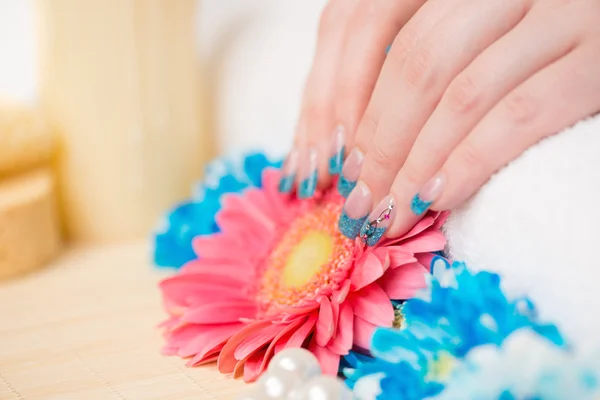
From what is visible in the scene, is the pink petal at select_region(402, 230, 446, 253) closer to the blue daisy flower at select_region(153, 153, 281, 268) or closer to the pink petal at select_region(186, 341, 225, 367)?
the pink petal at select_region(186, 341, 225, 367)

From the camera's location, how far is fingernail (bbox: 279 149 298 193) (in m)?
0.66

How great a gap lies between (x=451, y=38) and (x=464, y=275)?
163mm

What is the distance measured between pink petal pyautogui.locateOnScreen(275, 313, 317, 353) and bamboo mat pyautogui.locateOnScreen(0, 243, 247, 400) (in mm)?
40

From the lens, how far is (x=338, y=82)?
2.03 feet

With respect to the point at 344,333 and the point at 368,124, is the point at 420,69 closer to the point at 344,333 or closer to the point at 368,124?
the point at 368,124

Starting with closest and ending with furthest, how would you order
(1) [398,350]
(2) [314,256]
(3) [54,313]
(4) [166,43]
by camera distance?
(1) [398,350]
(2) [314,256]
(3) [54,313]
(4) [166,43]

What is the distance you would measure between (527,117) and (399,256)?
131mm

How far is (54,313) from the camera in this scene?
711 millimetres

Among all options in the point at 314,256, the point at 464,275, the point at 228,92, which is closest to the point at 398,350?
the point at 464,275

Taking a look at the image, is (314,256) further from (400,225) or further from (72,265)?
(72,265)

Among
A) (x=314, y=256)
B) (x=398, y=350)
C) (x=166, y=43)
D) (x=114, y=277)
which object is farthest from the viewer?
(x=166, y=43)

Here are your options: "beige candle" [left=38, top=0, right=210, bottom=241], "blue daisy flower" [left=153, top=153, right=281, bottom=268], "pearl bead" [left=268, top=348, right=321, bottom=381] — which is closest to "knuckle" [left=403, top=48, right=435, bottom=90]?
"pearl bead" [left=268, top=348, right=321, bottom=381]

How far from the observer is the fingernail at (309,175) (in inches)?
24.9

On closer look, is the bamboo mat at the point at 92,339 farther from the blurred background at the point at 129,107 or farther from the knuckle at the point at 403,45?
the knuckle at the point at 403,45
